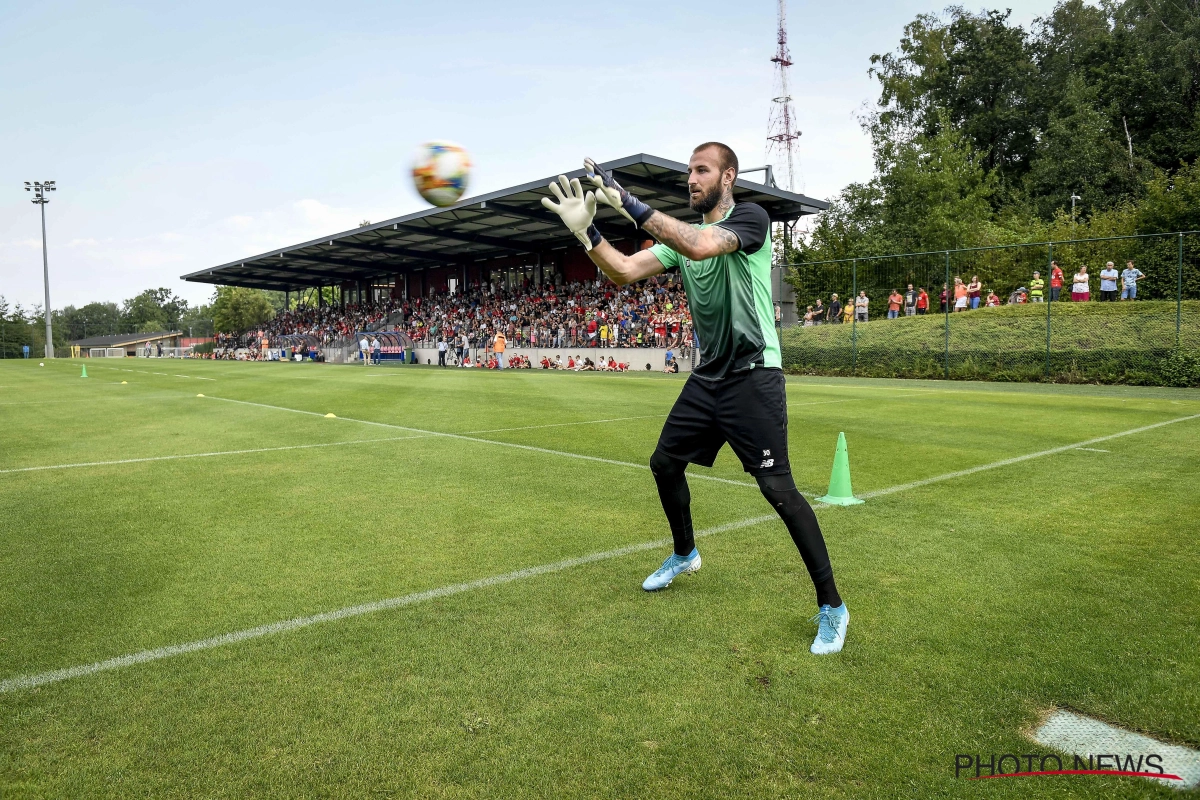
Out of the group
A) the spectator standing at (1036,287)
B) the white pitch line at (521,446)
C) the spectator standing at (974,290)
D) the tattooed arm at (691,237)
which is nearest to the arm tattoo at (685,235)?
the tattooed arm at (691,237)

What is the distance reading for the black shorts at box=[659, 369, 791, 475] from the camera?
362 centimetres

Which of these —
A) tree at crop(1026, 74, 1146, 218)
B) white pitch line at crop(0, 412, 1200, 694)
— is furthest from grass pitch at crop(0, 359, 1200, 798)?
tree at crop(1026, 74, 1146, 218)

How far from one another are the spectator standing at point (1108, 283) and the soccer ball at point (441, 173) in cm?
2281

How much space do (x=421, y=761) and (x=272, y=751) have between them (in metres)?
0.53

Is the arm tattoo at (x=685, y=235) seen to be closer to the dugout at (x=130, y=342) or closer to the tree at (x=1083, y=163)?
the tree at (x=1083, y=163)

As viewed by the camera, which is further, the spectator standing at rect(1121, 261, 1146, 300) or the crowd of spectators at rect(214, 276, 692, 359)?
the crowd of spectators at rect(214, 276, 692, 359)

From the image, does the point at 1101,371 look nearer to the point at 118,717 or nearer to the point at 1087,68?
the point at 118,717

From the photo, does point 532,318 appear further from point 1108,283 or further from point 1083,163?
point 1083,163

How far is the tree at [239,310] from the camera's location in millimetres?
100438

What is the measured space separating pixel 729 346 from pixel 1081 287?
79.0 feet

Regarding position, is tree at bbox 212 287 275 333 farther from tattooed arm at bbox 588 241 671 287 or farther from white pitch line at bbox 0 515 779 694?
tattooed arm at bbox 588 241 671 287

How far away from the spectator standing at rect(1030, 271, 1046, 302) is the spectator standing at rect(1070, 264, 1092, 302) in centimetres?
127

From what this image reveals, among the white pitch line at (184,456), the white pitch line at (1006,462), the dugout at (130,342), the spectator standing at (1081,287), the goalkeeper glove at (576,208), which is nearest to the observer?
the goalkeeper glove at (576,208)

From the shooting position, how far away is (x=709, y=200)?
12.1 ft
